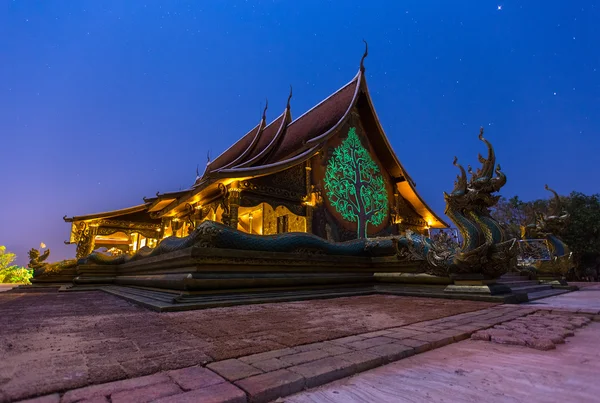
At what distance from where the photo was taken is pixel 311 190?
8.55 metres

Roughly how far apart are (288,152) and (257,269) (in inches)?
245

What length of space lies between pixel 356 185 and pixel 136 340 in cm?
836

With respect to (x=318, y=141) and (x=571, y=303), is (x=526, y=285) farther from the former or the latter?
(x=318, y=141)

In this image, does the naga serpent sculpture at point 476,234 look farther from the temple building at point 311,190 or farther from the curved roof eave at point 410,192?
the curved roof eave at point 410,192

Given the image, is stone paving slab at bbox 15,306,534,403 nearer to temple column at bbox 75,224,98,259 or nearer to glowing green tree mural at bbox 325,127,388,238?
glowing green tree mural at bbox 325,127,388,238

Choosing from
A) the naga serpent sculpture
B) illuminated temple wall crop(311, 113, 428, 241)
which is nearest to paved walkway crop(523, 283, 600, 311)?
the naga serpent sculpture

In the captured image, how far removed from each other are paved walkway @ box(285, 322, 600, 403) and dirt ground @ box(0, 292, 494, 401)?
1.74 feet

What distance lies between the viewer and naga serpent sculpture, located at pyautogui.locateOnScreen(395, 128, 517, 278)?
14.4 ft

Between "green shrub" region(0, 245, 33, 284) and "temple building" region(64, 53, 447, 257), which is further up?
"temple building" region(64, 53, 447, 257)

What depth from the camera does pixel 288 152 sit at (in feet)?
32.9

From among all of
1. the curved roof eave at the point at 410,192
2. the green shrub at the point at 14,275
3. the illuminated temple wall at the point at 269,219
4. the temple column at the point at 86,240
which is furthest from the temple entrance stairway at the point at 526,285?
the green shrub at the point at 14,275

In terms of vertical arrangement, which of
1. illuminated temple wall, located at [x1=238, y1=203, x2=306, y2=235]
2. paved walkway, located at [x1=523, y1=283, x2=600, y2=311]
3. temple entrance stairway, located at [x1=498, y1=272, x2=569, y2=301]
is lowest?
temple entrance stairway, located at [x1=498, y1=272, x2=569, y2=301]

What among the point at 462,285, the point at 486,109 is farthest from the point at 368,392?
the point at 486,109

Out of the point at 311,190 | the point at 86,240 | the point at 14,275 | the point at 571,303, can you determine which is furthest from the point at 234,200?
the point at 14,275
